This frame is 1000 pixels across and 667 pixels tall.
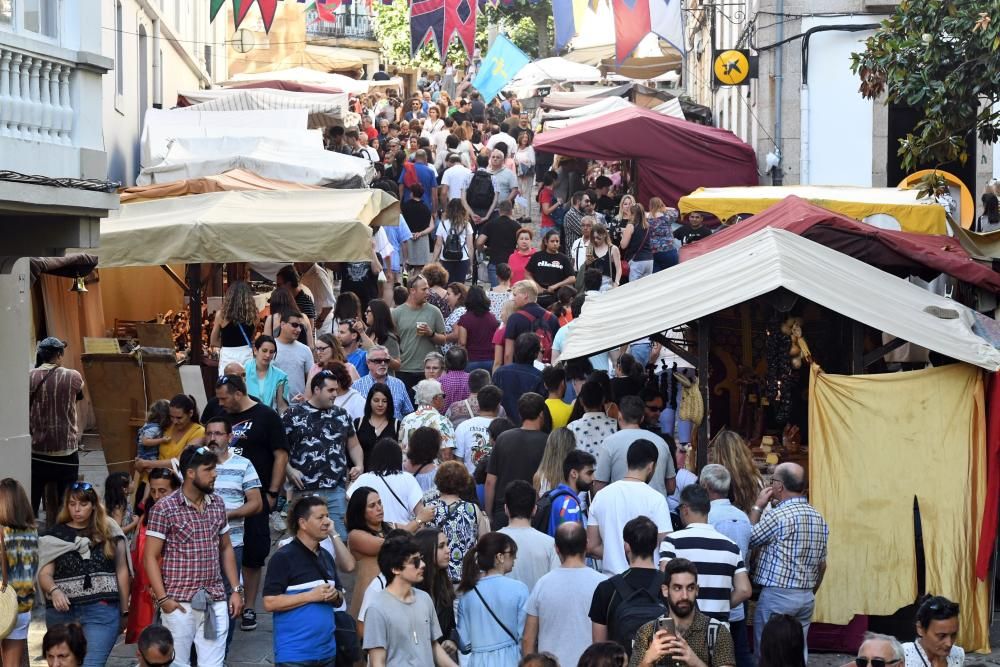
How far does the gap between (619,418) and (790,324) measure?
2068 millimetres

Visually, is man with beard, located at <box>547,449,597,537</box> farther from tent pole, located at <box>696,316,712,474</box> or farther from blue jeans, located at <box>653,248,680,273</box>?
blue jeans, located at <box>653,248,680,273</box>

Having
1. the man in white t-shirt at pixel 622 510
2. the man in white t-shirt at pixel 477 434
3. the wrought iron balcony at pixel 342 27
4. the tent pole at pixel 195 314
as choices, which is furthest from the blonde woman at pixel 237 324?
the wrought iron balcony at pixel 342 27

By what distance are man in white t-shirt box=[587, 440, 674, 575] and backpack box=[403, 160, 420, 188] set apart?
13183 millimetres

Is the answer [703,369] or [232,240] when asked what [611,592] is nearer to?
[703,369]

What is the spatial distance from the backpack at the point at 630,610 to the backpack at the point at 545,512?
147 cm

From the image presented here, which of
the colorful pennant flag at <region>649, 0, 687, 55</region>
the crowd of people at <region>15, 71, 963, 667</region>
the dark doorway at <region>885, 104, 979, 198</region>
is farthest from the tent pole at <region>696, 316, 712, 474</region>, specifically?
the colorful pennant flag at <region>649, 0, 687, 55</region>

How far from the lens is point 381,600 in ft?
22.8

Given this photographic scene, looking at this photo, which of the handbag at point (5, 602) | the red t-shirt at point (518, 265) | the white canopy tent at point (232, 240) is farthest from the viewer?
the red t-shirt at point (518, 265)

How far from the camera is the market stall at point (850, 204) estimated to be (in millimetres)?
15016

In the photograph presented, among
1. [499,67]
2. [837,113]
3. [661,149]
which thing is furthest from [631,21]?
[499,67]

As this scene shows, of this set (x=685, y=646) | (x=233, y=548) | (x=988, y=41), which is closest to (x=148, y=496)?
(x=233, y=548)

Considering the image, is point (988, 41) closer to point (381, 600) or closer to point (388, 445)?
point (388, 445)

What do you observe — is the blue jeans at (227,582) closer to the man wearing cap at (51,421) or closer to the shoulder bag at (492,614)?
the shoulder bag at (492,614)

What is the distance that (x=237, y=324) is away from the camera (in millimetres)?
13008
